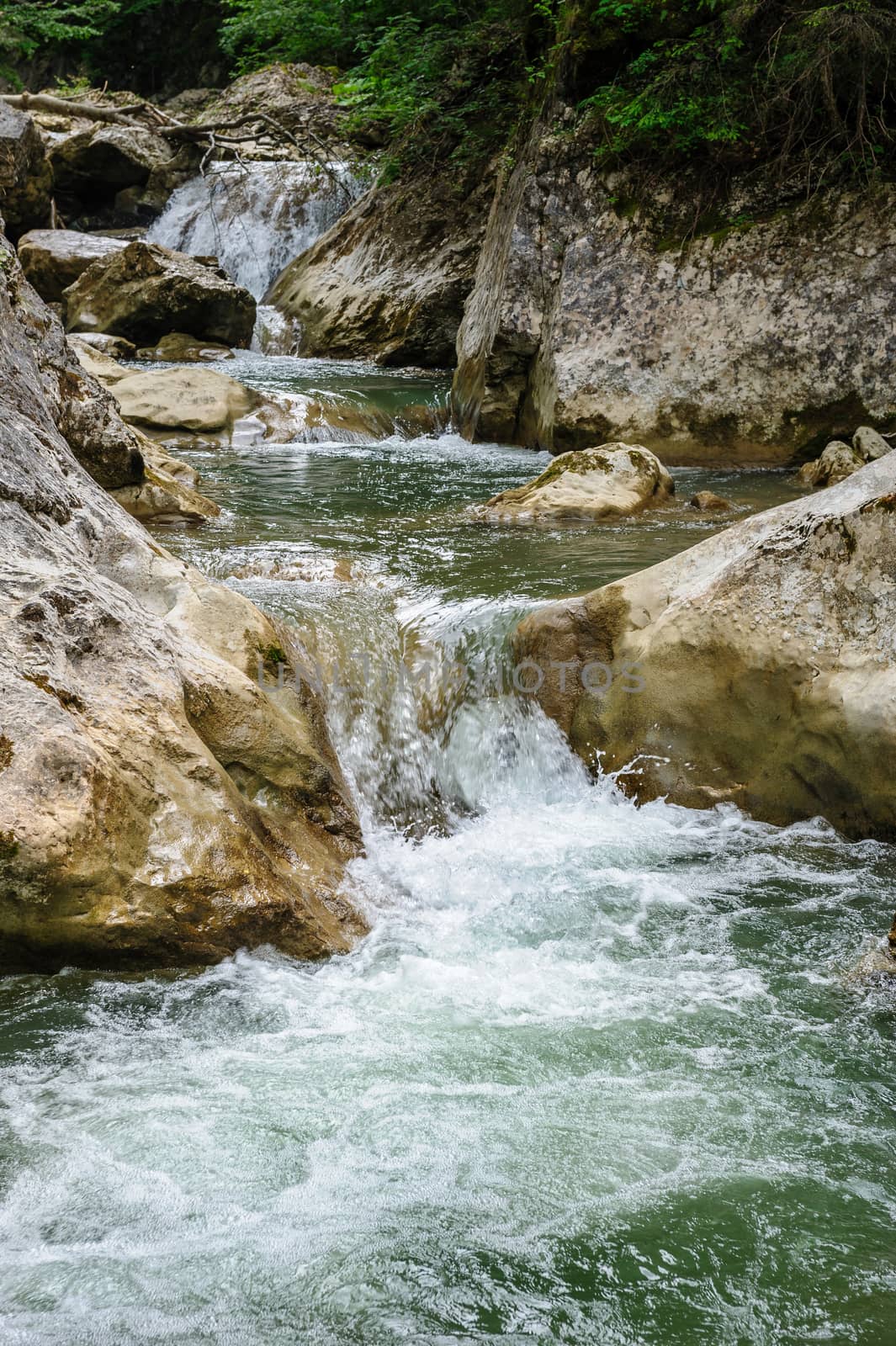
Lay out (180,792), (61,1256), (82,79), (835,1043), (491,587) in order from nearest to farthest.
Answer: (61,1256) < (835,1043) < (180,792) < (491,587) < (82,79)

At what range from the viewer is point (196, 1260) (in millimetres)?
2236

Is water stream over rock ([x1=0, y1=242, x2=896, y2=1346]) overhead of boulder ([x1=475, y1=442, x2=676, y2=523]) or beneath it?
beneath

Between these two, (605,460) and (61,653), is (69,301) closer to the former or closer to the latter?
(605,460)

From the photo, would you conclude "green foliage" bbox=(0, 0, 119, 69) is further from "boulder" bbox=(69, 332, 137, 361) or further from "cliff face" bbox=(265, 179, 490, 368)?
"boulder" bbox=(69, 332, 137, 361)

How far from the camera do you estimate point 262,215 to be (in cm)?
1706

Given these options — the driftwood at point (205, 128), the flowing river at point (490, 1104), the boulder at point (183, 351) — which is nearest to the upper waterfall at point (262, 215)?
the driftwood at point (205, 128)

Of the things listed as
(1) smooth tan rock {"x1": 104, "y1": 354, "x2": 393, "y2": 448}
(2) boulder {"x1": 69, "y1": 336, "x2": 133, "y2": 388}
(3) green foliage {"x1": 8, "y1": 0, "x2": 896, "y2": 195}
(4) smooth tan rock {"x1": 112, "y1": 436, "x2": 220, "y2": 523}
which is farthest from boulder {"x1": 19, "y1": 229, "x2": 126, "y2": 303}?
(4) smooth tan rock {"x1": 112, "y1": 436, "x2": 220, "y2": 523}

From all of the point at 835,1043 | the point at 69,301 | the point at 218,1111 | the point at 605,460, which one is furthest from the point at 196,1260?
the point at 69,301

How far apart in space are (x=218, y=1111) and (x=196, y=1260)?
498mm

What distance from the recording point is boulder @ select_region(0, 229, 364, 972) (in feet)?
10.2

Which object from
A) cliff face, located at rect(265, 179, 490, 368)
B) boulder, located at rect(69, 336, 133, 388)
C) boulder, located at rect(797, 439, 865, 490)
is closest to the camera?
boulder, located at rect(797, 439, 865, 490)

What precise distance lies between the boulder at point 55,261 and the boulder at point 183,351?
1639 mm

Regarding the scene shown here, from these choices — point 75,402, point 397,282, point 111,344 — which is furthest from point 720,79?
point 111,344

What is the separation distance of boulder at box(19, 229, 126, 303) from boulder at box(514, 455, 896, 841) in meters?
11.9
